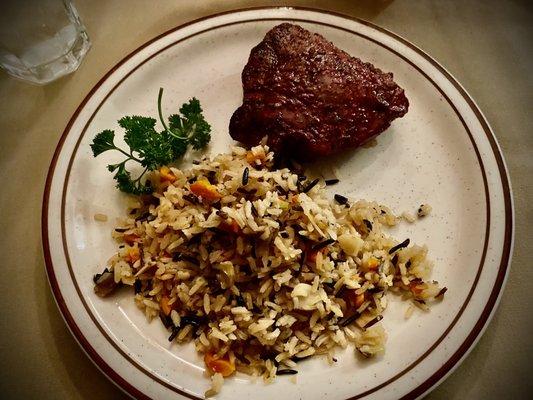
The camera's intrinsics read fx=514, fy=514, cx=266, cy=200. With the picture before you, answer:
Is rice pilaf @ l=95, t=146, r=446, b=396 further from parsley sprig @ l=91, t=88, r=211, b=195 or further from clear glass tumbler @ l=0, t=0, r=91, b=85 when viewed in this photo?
clear glass tumbler @ l=0, t=0, r=91, b=85

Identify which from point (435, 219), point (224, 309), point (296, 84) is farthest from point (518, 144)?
point (224, 309)

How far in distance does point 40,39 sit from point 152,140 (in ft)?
5.15

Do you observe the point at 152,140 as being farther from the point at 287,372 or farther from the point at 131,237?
the point at 287,372

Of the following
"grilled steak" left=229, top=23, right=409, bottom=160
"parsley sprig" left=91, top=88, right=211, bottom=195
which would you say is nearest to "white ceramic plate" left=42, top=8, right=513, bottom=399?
"parsley sprig" left=91, top=88, right=211, bottom=195

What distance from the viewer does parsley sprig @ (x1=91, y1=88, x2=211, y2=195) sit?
3254 millimetres

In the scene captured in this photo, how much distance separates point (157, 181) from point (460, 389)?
228 cm

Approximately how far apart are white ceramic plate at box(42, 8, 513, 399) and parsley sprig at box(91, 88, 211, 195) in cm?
16

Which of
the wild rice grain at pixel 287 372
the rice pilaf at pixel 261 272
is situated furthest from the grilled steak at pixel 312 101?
the wild rice grain at pixel 287 372

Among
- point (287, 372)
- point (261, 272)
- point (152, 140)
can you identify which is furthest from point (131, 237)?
point (287, 372)

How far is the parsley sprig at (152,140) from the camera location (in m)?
3.25

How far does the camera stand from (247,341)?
9.62 feet

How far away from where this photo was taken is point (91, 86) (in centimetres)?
410

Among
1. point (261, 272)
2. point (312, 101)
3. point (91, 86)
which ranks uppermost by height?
point (91, 86)

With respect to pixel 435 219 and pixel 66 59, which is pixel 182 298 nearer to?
pixel 435 219
